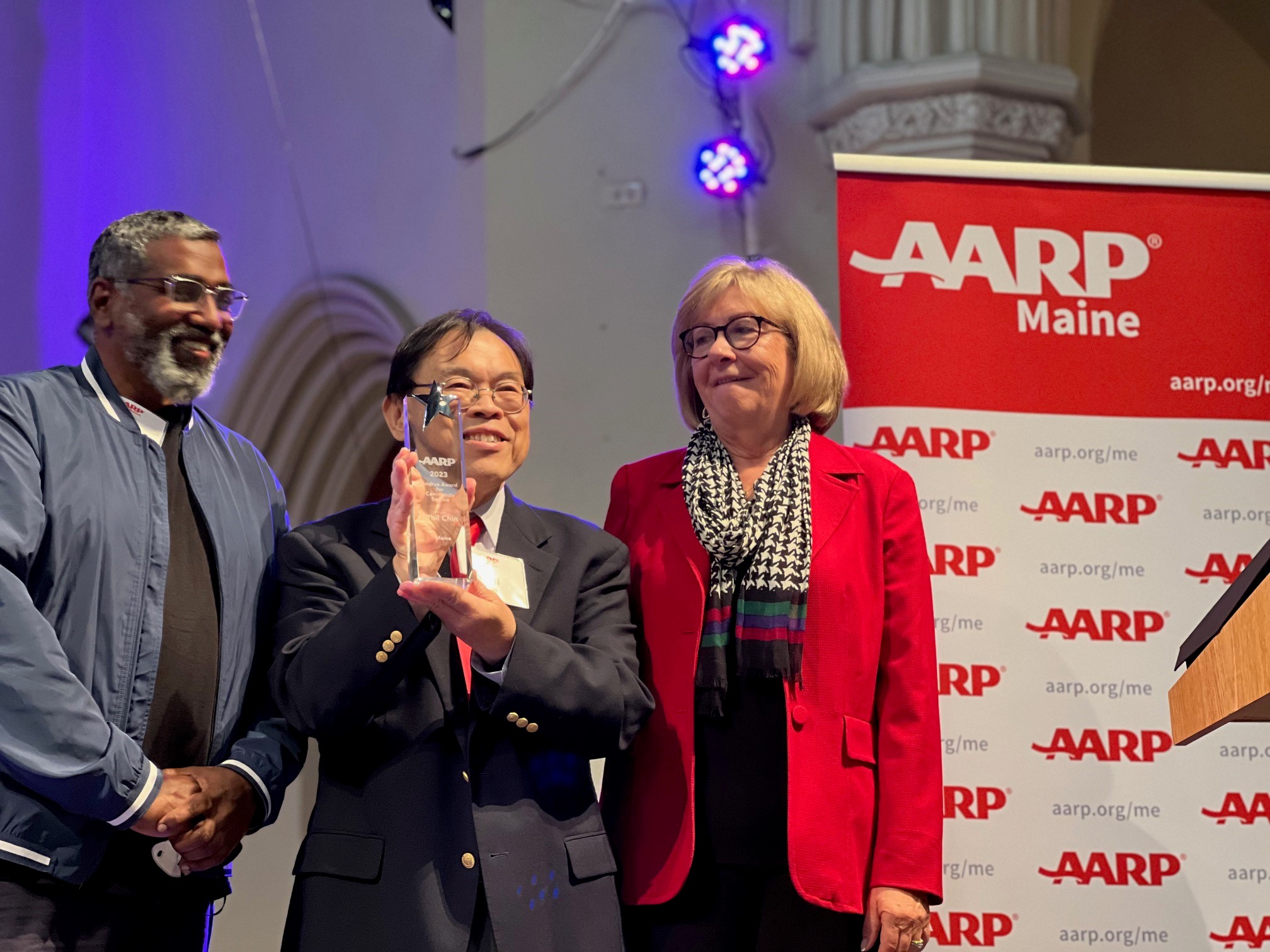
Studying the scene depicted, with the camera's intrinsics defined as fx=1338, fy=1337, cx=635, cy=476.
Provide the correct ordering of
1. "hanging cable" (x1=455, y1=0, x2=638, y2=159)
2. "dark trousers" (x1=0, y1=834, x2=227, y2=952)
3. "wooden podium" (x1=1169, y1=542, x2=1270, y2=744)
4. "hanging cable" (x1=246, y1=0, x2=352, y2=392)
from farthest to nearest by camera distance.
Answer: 1. "hanging cable" (x1=246, y1=0, x2=352, y2=392)
2. "hanging cable" (x1=455, y1=0, x2=638, y2=159)
3. "dark trousers" (x1=0, y1=834, x2=227, y2=952)
4. "wooden podium" (x1=1169, y1=542, x2=1270, y2=744)

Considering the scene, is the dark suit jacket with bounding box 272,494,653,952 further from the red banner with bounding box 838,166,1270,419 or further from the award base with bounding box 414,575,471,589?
the red banner with bounding box 838,166,1270,419

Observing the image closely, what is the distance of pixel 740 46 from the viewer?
493 centimetres

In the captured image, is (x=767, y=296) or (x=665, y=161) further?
(x=665, y=161)

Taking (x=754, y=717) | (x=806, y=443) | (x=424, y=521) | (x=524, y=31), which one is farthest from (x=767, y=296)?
(x=524, y=31)

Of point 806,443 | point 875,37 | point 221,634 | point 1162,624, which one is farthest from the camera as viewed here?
point 875,37

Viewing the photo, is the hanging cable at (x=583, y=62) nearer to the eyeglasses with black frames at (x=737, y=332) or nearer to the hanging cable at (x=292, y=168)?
the hanging cable at (x=292, y=168)

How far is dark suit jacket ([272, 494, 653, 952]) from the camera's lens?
1.74 meters

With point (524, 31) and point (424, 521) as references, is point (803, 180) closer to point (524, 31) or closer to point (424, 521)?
point (524, 31)

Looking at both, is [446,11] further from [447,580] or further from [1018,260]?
[447,580]

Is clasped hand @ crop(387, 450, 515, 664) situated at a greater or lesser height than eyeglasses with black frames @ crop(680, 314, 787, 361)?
lesser

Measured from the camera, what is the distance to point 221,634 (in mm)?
2078

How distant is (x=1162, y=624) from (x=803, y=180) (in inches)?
105

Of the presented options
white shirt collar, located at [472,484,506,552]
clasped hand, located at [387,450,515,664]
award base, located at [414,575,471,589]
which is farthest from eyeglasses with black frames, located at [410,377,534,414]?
award base, located at [414,575,471,589]

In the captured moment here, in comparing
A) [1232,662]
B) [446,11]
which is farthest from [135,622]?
[446,11]
